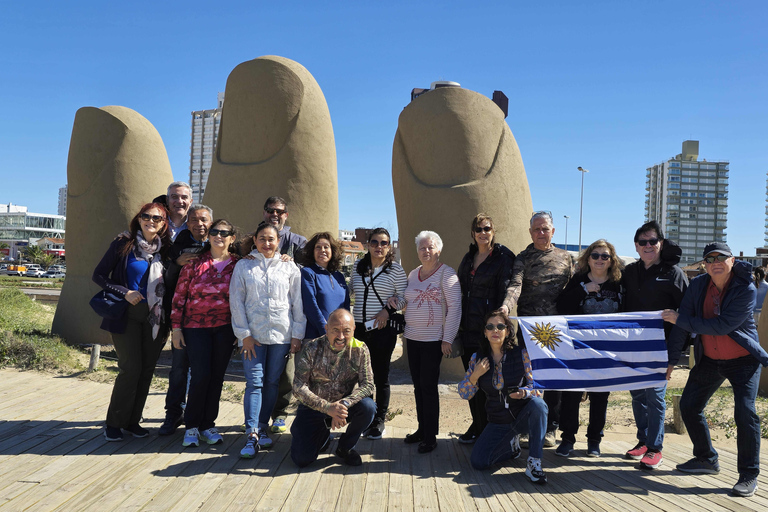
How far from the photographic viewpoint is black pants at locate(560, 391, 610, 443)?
4234mm

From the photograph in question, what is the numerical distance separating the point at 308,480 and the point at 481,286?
5.86 ft

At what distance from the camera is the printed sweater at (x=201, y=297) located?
159 inches

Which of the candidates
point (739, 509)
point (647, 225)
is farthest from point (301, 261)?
point (739, 509)

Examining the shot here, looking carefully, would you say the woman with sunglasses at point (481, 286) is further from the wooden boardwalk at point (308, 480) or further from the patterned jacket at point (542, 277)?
the wooden boardwalk at point (308, 480)

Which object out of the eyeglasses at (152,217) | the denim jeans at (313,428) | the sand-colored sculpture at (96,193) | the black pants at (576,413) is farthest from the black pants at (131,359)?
the sand-colored sculpture at (96,193)

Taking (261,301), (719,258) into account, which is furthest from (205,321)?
(719,258)

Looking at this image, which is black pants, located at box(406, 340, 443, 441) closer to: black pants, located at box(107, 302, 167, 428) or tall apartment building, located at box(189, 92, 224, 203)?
black pants, located at box(107, 302, 167, 428)

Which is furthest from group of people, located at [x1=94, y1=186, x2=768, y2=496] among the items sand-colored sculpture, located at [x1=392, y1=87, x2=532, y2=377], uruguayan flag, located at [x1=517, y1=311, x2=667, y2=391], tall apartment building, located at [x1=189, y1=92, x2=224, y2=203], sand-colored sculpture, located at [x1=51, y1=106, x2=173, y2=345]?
tall apartment building, located at [x1=189, y1=92, x2=224, y2=203]

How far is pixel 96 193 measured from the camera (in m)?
10.0

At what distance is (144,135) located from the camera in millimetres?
10336

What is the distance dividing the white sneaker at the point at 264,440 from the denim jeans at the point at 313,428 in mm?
351

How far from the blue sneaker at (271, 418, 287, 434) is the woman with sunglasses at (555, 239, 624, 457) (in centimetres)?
211

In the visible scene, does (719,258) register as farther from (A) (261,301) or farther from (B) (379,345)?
(A) (261,301)

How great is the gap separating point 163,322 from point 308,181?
14.7 feet
